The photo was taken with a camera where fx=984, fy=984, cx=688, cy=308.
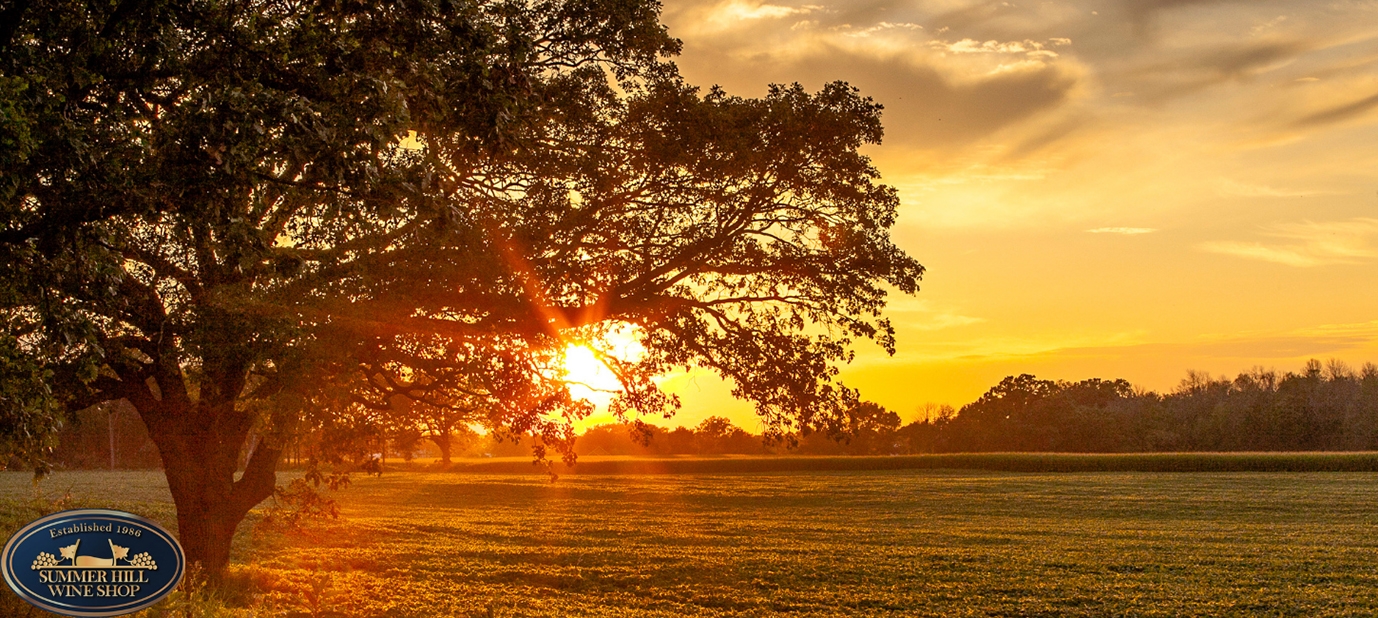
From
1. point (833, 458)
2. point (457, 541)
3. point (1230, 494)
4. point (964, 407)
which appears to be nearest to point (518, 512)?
point (457, 541)

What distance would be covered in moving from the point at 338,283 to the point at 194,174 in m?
4.12

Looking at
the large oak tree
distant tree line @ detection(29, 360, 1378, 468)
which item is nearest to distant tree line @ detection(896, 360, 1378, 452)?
distant tree line @ detection(29, 360, 1378, 468)

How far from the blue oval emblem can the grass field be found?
6.96 feet

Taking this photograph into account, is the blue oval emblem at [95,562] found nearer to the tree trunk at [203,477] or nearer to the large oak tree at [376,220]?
the large oak tree at [376,220]

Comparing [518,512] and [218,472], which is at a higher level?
[218,472]

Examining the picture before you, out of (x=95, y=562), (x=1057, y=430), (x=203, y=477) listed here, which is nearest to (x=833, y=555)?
(x=203, y=477)

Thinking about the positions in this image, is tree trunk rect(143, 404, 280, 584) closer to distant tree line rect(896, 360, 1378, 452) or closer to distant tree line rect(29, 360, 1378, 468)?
distant tree line rect(29, 360, 1378, 468)

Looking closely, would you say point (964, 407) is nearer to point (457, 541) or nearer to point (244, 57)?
point (457, 541)

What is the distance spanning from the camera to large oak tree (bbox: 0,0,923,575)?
902 centimetres

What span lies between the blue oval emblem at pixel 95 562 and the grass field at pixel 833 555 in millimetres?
2121

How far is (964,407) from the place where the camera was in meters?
108

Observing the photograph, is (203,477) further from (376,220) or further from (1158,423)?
(1158,423)

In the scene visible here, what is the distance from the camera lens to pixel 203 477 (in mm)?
15914

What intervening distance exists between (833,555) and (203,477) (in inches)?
585
